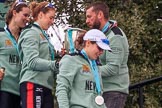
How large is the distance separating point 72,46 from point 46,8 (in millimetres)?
492

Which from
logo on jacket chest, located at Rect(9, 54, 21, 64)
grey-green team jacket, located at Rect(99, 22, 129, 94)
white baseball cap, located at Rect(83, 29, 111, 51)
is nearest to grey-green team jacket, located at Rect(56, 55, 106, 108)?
white baseball cap, located at Rect(83, 29, 111, 51)

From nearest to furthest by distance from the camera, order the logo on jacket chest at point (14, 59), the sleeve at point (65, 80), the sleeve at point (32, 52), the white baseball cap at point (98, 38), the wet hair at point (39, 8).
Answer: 1. the sleeve at point (65, 80)
2. the white baseball cap at point (98, 38)
3. the sleeve at point (32, 52)
4. the wet hair at point (39, 8)
5. the logo on jacket chest at point (14, 59)

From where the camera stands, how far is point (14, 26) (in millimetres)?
5871

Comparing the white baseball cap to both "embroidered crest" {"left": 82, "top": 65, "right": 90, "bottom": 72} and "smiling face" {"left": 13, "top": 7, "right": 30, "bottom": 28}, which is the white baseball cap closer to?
"embroidered crest" {"left": 82, "top": 65, "right": 90, "bottom": 72}

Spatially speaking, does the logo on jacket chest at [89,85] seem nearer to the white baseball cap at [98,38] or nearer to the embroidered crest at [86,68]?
the embroidered crest at [86,68]

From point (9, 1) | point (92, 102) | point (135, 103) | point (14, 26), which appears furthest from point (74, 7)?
point (92, 102)

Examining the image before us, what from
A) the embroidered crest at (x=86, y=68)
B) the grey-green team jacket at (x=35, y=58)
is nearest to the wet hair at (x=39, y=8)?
the grey-green team jacket at (x=35, y=58)

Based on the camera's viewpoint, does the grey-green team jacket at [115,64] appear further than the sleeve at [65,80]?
Yes

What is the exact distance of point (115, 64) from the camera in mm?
5500

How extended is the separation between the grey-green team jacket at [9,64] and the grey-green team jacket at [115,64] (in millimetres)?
797

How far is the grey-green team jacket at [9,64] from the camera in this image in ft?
18.9

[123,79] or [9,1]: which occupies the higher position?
[9,1]

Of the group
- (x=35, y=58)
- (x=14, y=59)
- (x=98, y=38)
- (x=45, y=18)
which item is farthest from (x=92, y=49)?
(x=14, y=59)

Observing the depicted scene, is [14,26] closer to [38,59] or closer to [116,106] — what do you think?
[38,59]
